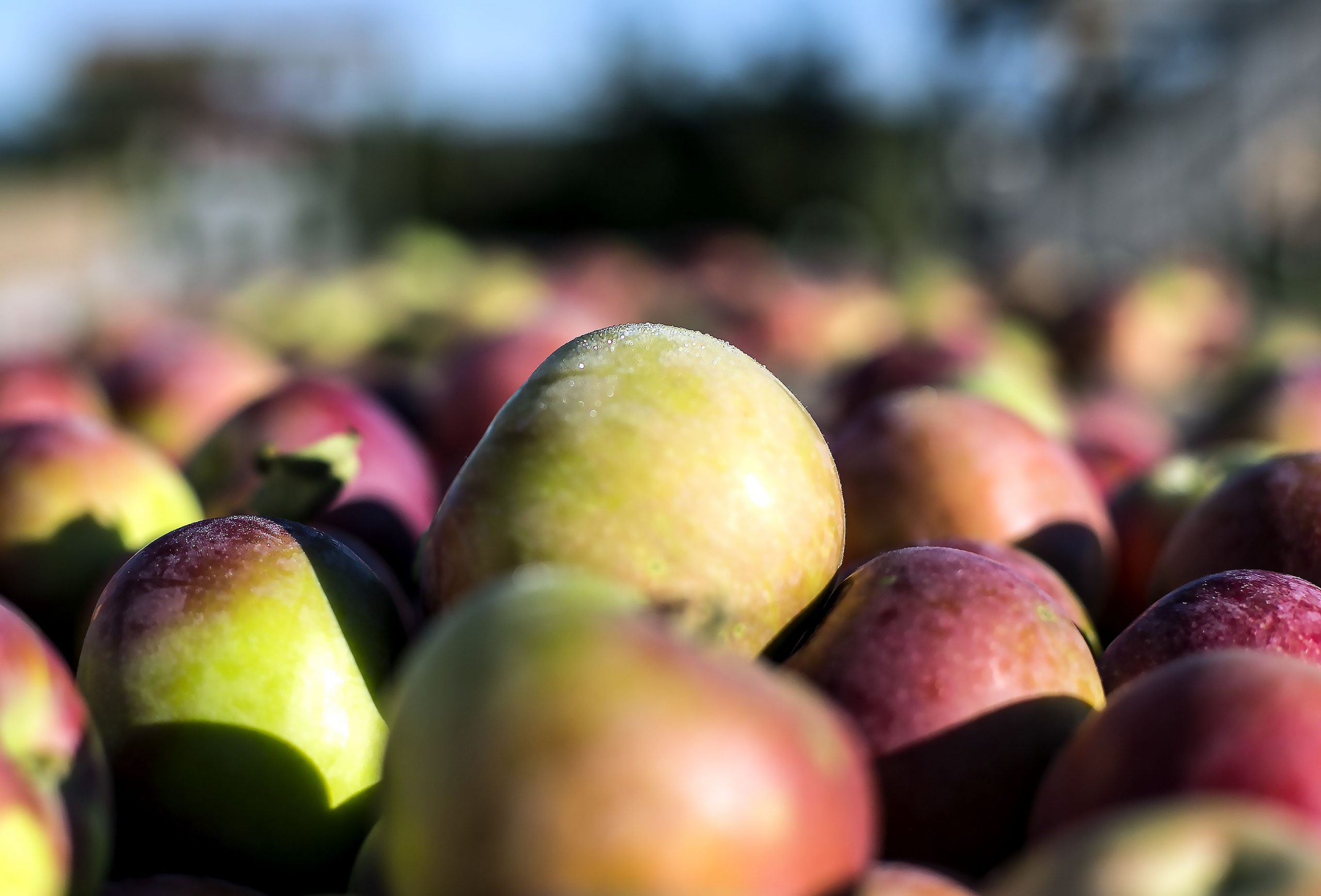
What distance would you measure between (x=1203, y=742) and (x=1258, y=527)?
67 cm

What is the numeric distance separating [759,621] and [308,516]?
78 cm

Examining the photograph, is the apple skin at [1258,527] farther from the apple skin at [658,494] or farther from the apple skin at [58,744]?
the apple skin at [58,744]

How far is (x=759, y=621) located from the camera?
3.50ft

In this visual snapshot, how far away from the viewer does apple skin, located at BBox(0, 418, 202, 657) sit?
5.13 feet

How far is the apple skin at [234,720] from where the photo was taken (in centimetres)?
105

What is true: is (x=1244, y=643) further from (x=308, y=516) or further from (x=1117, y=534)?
(x=308, y=516)

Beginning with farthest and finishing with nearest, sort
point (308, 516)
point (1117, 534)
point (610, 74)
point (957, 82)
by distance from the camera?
point (610, 74) → point (957, 82) → point (1117, 534) → point (308, 516)

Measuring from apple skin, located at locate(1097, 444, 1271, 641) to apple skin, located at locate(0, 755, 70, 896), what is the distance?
135 centimetres

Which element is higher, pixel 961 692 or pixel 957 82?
pixel 961 692

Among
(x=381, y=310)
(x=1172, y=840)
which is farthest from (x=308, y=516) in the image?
(x=381, y=310)

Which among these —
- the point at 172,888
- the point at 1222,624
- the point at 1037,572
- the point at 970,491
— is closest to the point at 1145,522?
the point at 970,491

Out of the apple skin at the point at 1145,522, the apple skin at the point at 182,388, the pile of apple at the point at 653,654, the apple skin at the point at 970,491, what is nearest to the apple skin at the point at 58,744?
the pile of apple at the point at 653,654

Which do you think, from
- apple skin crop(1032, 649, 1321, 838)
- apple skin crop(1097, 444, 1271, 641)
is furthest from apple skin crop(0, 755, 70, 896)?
apple skin crop(1097, 444, 1271, 641)

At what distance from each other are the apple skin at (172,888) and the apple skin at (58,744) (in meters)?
0.03
